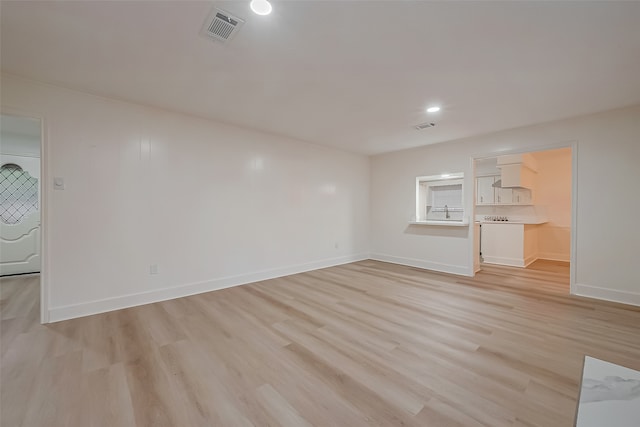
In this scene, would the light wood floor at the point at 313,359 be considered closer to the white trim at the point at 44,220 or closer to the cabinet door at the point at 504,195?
the white trim at the point at 44,220

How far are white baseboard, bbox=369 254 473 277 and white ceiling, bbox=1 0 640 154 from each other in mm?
2759

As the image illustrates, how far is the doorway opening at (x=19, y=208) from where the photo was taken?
452 centimetres

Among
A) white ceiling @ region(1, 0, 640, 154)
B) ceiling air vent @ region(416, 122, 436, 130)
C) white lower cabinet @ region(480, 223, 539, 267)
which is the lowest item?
white lower cabinet @ region(480, 223, 539, 267)

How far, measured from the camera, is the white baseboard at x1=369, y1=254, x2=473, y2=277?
4809 millimetres

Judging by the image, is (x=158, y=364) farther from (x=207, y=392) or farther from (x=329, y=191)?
(x=329, y=191)

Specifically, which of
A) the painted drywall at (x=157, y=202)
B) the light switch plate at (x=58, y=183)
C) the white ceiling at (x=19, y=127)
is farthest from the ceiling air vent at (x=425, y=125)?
the white ceiling at (x=19, y=127)

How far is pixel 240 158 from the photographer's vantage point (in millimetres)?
4148

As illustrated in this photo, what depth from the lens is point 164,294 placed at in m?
3.41

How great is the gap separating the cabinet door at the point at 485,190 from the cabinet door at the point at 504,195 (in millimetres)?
109

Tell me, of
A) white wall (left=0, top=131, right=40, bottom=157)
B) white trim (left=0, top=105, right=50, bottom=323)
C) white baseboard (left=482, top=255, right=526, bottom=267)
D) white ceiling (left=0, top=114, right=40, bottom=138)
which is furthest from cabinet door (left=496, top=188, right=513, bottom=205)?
white wall (left=0, top=131, right=40, bottom=157)

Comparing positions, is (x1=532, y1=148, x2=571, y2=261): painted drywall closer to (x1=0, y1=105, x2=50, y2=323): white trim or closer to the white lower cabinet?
the white lower cabinet

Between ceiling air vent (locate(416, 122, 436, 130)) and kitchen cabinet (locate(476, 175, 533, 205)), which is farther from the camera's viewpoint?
kitchen cabinet (locate(476, 175, 533, 205))

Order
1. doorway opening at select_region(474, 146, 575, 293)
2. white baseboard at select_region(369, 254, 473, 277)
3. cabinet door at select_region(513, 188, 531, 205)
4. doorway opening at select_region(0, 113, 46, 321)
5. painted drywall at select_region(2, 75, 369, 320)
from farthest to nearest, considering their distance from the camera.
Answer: cabinet door at select_region(513, 188, 531, 205), doorway opening at select_region(474, 146, 575, 293), white baseboard at select_region(369, 254, 473, 277), doorway opening at select_region(0, 113, 46, 321), painted drywall at select_region(2, 75, 369, 320)

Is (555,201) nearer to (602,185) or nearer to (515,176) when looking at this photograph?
(515,176)
